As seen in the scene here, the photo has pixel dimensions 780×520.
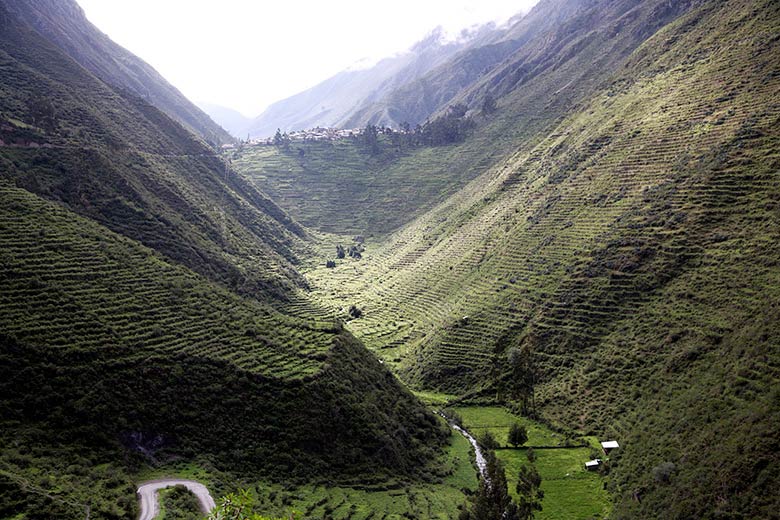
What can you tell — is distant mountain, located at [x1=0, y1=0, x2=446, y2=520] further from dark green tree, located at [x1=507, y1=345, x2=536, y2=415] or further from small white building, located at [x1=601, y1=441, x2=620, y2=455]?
small white building, located at [x1=601, y1=441, x2=620, y2=455]

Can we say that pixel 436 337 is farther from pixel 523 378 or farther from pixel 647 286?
pixel 647 286

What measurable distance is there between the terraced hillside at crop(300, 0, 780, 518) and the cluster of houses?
6.27 ft

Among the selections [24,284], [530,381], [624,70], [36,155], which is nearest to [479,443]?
[530,381]

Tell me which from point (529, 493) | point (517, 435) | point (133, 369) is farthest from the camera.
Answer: point (517, 435)

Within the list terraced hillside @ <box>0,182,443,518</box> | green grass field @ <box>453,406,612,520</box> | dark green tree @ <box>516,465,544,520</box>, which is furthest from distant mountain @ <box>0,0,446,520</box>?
dark green tree @ <box>516,465,544,520</box>

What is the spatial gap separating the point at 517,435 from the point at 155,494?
39.7 m

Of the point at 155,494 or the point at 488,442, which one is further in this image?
the point at 488,442

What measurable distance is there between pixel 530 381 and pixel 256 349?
3549cm

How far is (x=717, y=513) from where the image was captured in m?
39.3

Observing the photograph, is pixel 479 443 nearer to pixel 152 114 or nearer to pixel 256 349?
pixel 256 349

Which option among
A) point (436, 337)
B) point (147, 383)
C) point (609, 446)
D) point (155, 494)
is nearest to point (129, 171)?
point (147, 383)

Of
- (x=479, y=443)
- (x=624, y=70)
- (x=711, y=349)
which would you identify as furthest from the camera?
(x=624, y=70)

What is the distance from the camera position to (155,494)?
4125 cm

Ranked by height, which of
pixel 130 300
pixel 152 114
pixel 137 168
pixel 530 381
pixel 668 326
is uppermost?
pixel 152 114
